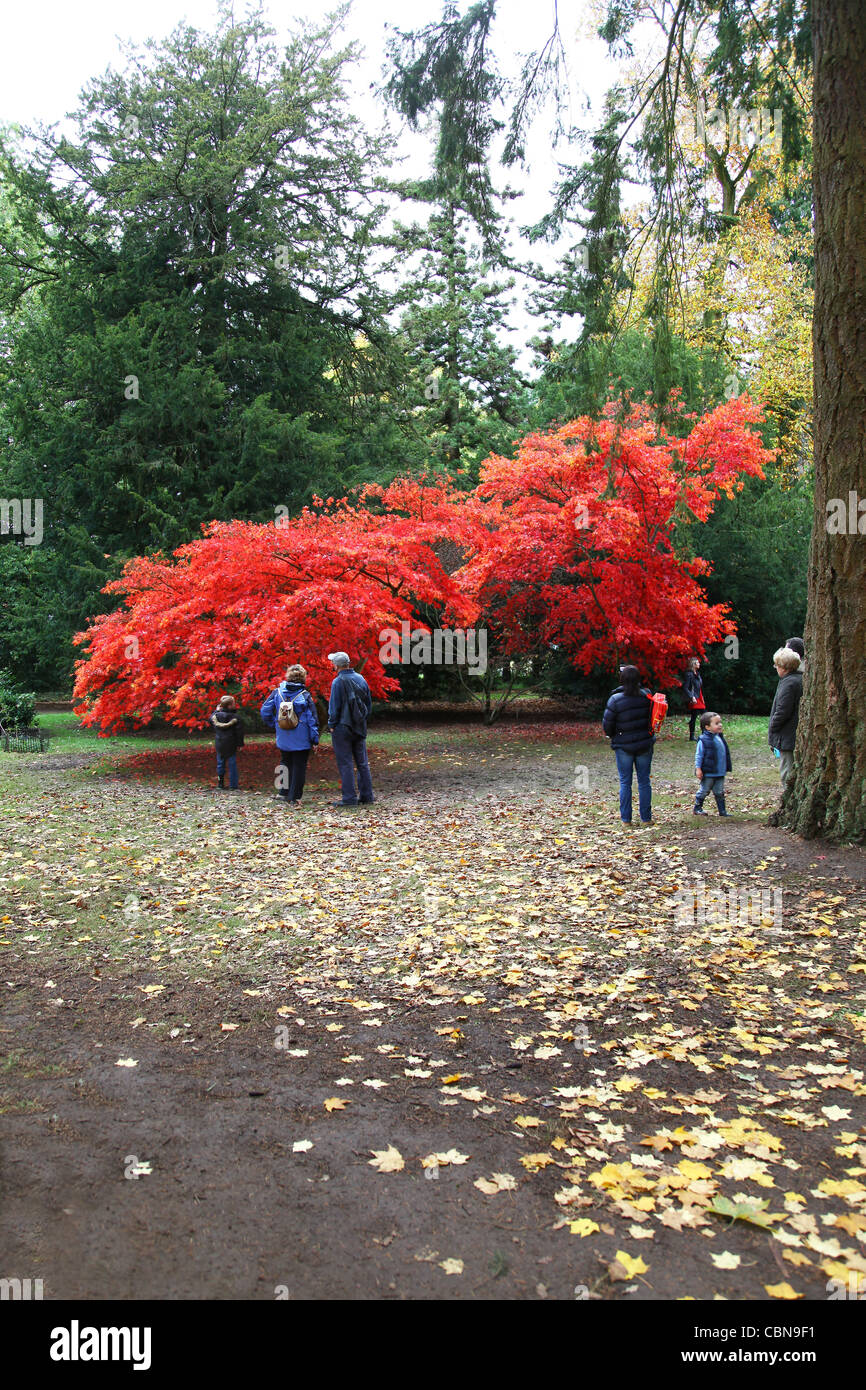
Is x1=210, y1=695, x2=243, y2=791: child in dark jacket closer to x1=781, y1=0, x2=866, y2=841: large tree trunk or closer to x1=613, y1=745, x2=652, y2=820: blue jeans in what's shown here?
x1=613, y1=745, x2=652, y2=820: blue jeans

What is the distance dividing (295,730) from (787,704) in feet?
18.5

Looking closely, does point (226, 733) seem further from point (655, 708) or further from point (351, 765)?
point (655, 708)

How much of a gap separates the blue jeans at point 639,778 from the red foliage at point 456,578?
3.50 metres

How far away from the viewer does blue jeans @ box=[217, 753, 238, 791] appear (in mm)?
13070

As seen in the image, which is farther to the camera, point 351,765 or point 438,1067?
point 351,765

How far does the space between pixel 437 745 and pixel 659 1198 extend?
14841 millimetres

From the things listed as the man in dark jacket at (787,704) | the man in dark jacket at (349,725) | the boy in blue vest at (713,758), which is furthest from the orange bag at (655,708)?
the man in dark jacket at (349,725)

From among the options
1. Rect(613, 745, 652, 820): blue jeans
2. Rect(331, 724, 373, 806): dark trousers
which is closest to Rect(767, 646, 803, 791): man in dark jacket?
Rect(613, 745, 652, 820): blue jeans

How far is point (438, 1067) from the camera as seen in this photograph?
14.1ft

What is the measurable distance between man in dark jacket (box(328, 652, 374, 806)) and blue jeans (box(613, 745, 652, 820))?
120 inches

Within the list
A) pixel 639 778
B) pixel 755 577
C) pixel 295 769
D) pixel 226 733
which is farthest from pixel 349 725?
pixel 755 577

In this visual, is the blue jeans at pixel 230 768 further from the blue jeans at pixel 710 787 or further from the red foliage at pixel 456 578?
the blue jeans at pixel 710 787

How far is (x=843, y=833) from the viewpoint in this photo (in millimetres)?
7406

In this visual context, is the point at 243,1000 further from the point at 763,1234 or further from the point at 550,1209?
the point at 763,1234
